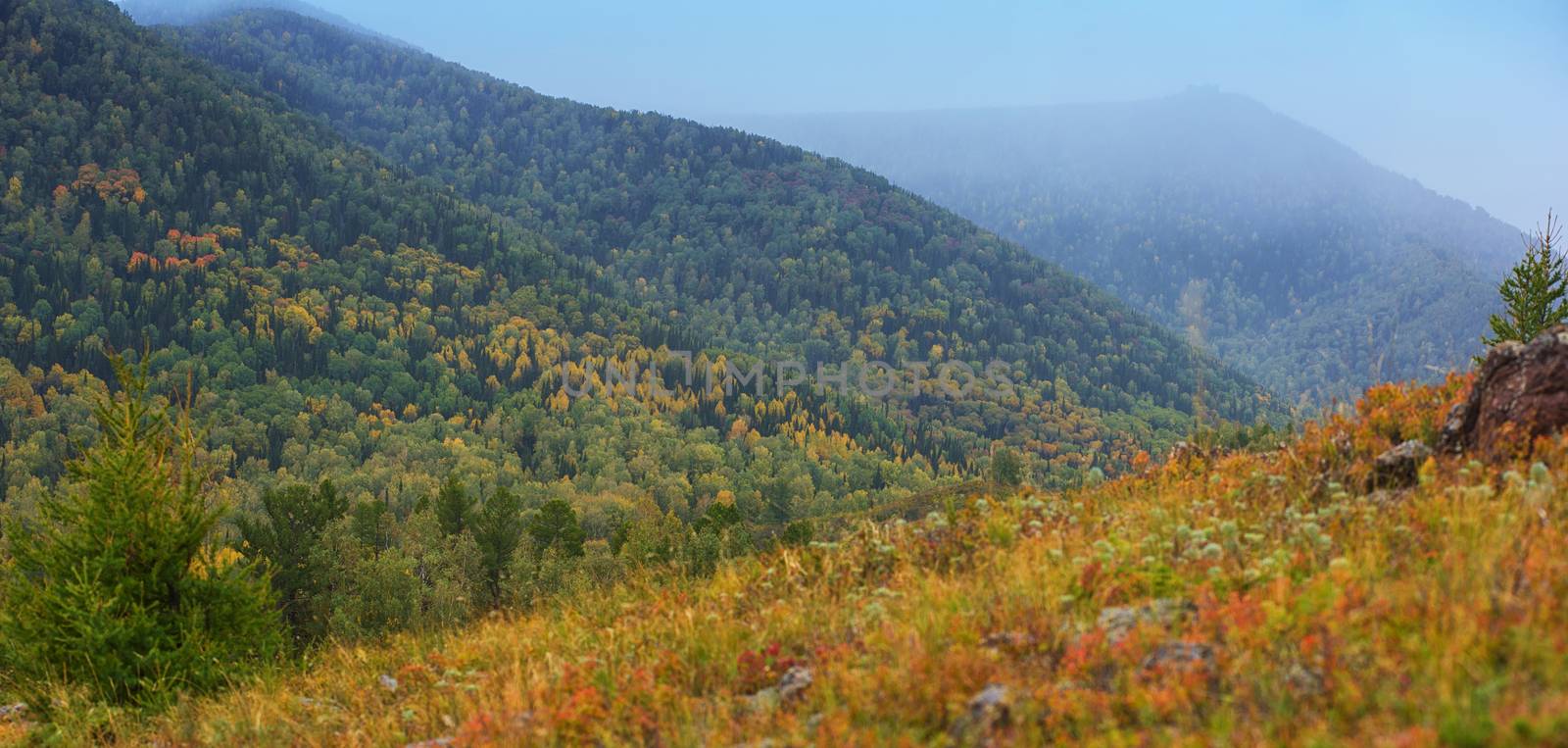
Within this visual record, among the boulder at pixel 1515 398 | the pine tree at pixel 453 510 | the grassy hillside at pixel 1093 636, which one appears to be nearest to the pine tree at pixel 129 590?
the grassy hillside at pixel 1093 636

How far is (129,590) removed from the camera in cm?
1338

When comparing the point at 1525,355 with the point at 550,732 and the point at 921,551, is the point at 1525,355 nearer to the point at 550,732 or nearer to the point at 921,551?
the point at 921,551

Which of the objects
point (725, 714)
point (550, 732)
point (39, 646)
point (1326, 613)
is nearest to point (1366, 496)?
point (1326, 613)

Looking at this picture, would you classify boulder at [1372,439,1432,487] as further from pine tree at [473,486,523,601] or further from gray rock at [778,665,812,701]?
pine tree at [473,486,523,601]

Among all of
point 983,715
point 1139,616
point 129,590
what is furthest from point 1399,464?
point 129,590

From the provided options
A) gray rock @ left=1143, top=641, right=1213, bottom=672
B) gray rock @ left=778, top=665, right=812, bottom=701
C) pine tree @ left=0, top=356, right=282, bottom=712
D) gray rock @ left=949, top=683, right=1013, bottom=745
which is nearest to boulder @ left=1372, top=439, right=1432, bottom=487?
gray rock @ left=1143, top=641, right=1213, bottom=672

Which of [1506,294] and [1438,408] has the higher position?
[1506,294]

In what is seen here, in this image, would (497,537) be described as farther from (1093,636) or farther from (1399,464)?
(1093,636)

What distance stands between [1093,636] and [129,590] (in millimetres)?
14110

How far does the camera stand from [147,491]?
13.7 m

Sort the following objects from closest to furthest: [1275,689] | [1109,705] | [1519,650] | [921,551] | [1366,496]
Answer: [1519,650] → [1275,689] → [1109,705] → [1366,496] → [921,551]

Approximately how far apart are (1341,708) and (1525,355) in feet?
24.1

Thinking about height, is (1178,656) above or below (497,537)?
above

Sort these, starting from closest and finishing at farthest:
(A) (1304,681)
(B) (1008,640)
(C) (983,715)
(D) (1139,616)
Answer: (A) (1304,681) < (C) (983,715) < (D) (1139,616) < (B) (1008,640)
